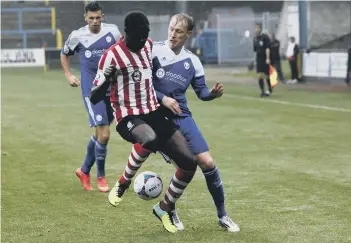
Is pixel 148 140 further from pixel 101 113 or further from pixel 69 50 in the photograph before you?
pixel 69 50

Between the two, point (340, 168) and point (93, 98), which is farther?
point (340, 168)

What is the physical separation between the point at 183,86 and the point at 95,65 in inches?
99.5

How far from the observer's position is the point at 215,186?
791cm

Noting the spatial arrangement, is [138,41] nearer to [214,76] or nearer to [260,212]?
[260,212]

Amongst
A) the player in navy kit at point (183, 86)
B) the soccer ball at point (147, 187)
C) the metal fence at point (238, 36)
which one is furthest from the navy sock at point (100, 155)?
the metal fence at point (238, 36)

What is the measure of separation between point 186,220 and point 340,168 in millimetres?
3926

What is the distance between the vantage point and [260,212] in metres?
8.72

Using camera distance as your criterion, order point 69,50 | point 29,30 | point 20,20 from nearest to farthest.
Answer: point 69,50
point 20,20
point 29,30

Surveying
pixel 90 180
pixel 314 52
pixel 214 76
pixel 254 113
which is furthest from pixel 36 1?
pixel 90 180

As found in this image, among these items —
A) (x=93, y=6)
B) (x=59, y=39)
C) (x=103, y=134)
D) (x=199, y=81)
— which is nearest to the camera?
(x=199, y=81)

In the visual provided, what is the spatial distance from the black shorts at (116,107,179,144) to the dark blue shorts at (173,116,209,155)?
7 centimetres

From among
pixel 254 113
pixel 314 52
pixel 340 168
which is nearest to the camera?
pixel 340 168

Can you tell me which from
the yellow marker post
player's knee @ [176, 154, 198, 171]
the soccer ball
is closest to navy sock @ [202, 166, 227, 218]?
player's knee @ [176, 154, 198, 171]

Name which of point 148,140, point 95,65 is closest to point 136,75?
point 148,140
